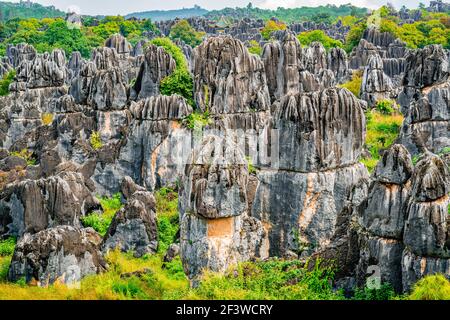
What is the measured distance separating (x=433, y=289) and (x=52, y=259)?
31.7 feet

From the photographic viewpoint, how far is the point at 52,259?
16.3 meters

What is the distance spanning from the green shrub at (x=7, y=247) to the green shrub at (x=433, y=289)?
13.5 m

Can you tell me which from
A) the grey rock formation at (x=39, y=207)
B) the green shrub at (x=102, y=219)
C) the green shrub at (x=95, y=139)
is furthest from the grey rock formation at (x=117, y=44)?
the grey rock formation at (x=39, y=207)

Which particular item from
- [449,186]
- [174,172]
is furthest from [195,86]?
[449,186]

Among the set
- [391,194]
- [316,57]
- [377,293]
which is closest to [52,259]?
[377,293]

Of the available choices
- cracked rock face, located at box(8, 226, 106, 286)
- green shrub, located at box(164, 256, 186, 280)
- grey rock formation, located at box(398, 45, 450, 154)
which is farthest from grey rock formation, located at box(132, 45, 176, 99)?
cracked rock face, located at box(8, 226, 106, 286)

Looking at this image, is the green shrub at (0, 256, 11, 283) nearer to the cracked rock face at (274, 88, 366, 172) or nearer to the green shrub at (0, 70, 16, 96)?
the cracked rock face at (274, 88, 366, 172)

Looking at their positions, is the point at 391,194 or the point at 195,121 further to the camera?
the point at 195,121

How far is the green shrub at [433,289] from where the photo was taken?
35.5 ft

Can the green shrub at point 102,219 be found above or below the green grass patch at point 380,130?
below

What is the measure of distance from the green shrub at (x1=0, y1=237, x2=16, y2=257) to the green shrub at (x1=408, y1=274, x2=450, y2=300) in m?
13.5

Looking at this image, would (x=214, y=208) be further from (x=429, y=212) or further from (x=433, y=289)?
(x=433, y=289)

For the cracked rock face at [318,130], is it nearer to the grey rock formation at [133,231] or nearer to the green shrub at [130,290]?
the grey rock formation at [133,231]

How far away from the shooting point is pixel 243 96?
89.2ft
